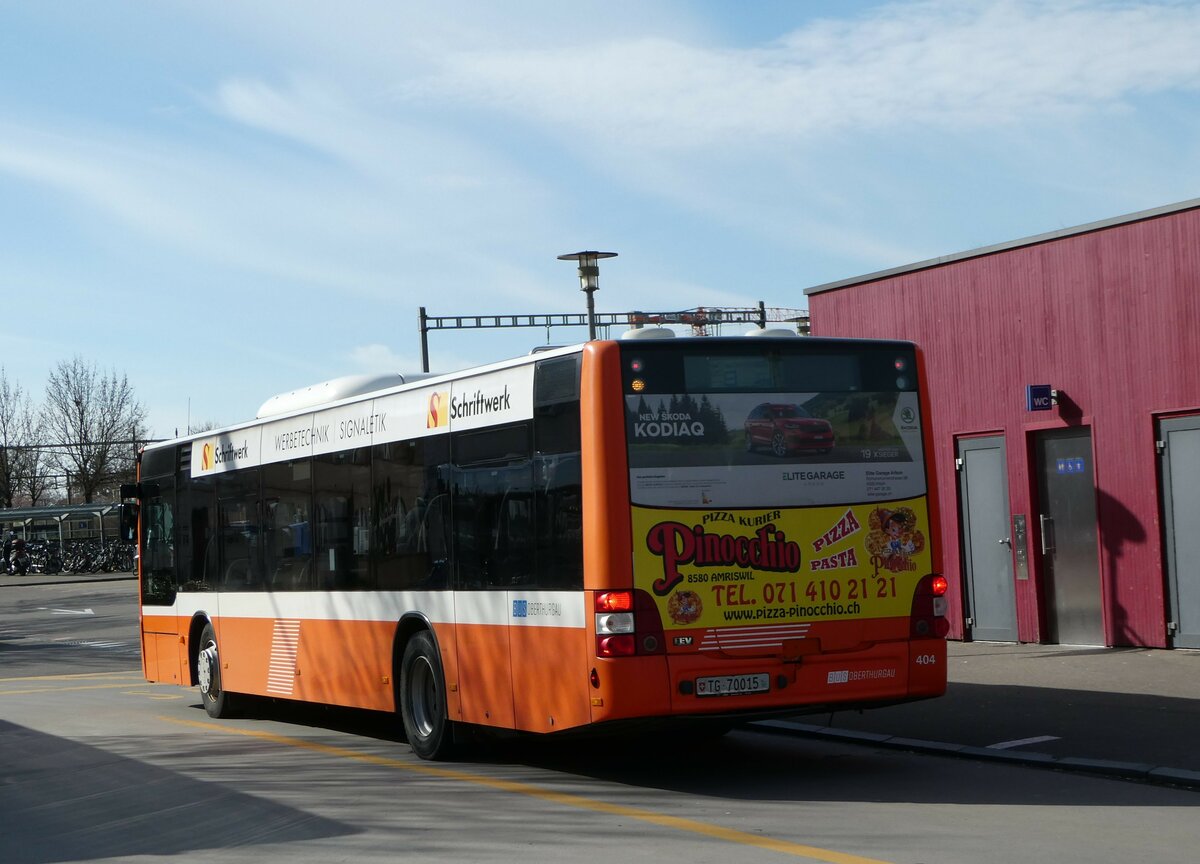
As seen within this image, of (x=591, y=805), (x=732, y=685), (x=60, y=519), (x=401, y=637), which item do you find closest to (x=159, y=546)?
(x=401, y=637)

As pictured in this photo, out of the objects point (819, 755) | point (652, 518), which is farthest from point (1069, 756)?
point (652, 518)

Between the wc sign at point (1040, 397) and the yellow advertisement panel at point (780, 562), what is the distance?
728 centimetres

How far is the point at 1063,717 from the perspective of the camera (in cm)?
1196

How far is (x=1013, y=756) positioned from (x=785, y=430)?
9.20 feet

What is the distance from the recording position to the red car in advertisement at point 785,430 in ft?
32.3

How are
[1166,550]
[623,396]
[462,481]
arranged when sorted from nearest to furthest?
[623,396], [462,481], [1166,550]

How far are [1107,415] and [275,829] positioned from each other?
10.9 m

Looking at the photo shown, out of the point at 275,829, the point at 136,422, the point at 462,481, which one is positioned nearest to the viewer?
the point at 275,829

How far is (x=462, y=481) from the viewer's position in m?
11.2

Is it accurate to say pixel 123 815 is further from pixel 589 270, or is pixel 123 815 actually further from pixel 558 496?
pixel 589 270

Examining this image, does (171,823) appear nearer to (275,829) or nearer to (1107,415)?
(275,829)

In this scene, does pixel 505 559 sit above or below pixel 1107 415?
below

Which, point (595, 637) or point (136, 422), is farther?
point (136, 422)

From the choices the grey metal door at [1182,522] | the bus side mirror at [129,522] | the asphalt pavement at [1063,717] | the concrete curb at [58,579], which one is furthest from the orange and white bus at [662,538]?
the concrete curb at [58,579]
